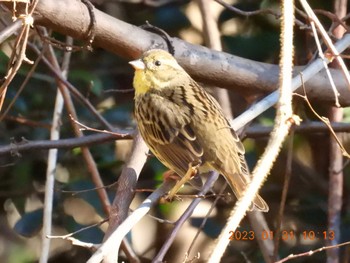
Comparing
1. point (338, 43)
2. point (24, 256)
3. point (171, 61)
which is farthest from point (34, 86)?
point (338, 43)

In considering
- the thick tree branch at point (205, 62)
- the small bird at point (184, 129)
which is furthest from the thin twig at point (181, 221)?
the thick tree branch at point (205, 62)

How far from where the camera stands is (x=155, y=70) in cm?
353

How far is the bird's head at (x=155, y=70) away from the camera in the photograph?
3426 millimetres

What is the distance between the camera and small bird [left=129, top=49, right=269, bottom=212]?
3.32 metres

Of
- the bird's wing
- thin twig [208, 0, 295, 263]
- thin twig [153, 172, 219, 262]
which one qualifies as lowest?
thin twig [208, 0, 295, 263]

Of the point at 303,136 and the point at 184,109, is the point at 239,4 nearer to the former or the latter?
the point at 303,136

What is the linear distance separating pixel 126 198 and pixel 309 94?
112cm

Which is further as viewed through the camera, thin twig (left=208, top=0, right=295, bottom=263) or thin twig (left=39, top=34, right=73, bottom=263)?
thin twig (left=39, top=34, right=73, bottom=263)

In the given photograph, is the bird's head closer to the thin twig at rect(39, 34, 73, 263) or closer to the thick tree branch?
the thick tree branch

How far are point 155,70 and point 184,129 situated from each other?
29 centimetres

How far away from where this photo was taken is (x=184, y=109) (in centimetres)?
345
